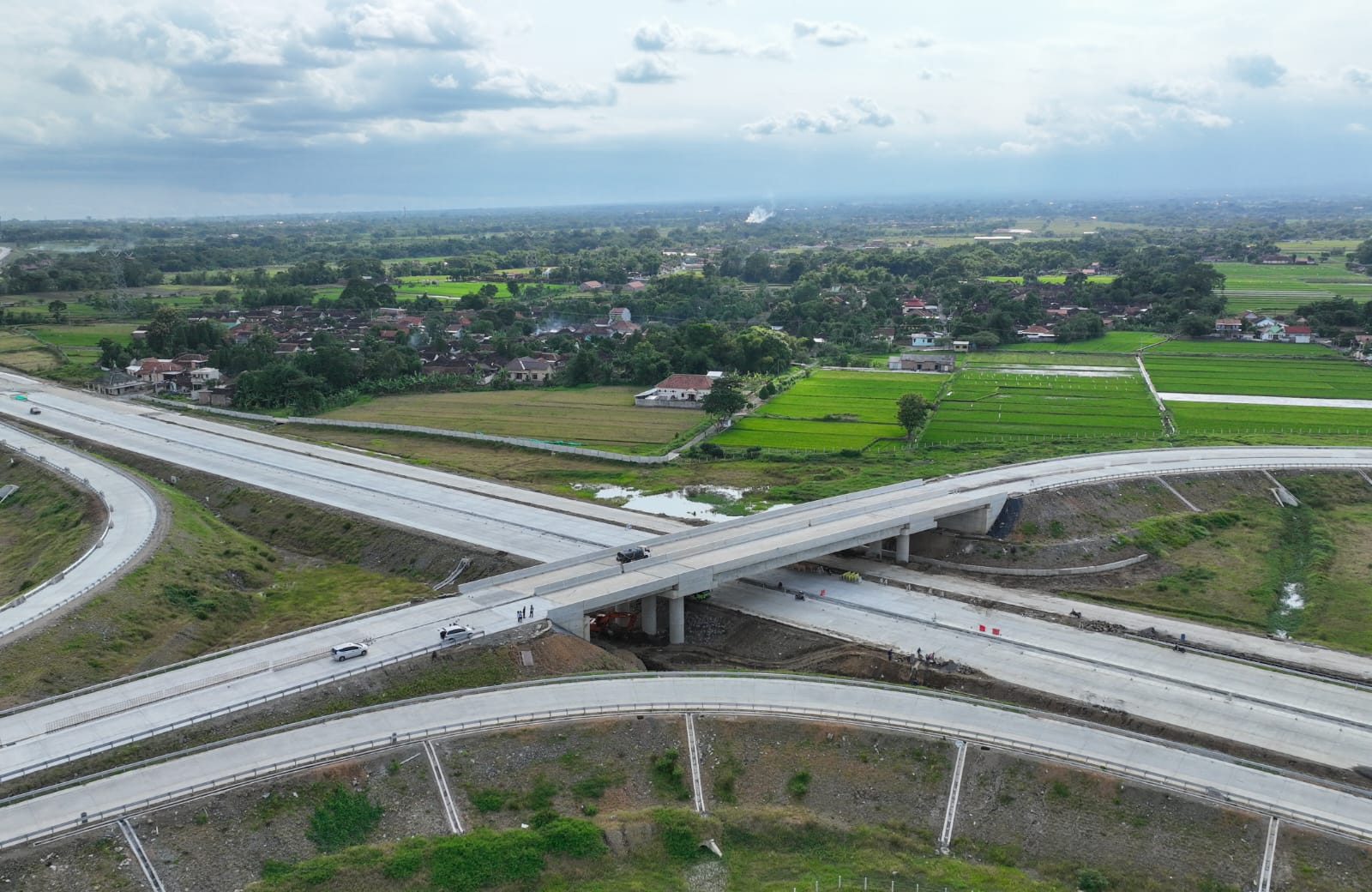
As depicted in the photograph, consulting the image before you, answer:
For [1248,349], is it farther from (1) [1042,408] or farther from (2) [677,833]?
(2) [677,833]

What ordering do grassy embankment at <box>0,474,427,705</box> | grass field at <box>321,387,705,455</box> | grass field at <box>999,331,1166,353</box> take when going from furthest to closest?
grass field at <box>999,331,1166,353</box>, grass field at <box>321,387,705,455</box>, grassy embankment at <box>0,474,427,705</box>

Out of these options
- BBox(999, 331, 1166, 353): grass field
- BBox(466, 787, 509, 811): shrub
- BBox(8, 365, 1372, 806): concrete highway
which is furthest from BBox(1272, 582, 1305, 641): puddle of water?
BBox(999, 331, 1166, 353): grass field

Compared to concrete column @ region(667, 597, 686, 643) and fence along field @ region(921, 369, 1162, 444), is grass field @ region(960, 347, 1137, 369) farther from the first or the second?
concrete column @ region(667, 597, 686, 643)

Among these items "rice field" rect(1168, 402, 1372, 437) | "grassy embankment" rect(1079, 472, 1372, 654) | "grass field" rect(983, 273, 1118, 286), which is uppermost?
"grass field" rect(983, 273, 1118, 286)

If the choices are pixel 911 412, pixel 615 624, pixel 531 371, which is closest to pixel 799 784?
pixel 615 624

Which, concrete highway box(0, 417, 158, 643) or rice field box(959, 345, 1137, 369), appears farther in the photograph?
rice field box(959, 345, 1137, 369)

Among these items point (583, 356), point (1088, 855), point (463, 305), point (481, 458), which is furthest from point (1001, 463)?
point (463, 305)

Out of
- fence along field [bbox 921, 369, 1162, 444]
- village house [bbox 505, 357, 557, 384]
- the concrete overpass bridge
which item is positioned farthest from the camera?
village house [bbox 505, 357, 557, 384]

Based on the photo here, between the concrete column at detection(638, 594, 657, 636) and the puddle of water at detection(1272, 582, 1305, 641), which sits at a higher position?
the concrete column at detection(638, 594, 657, 636)
